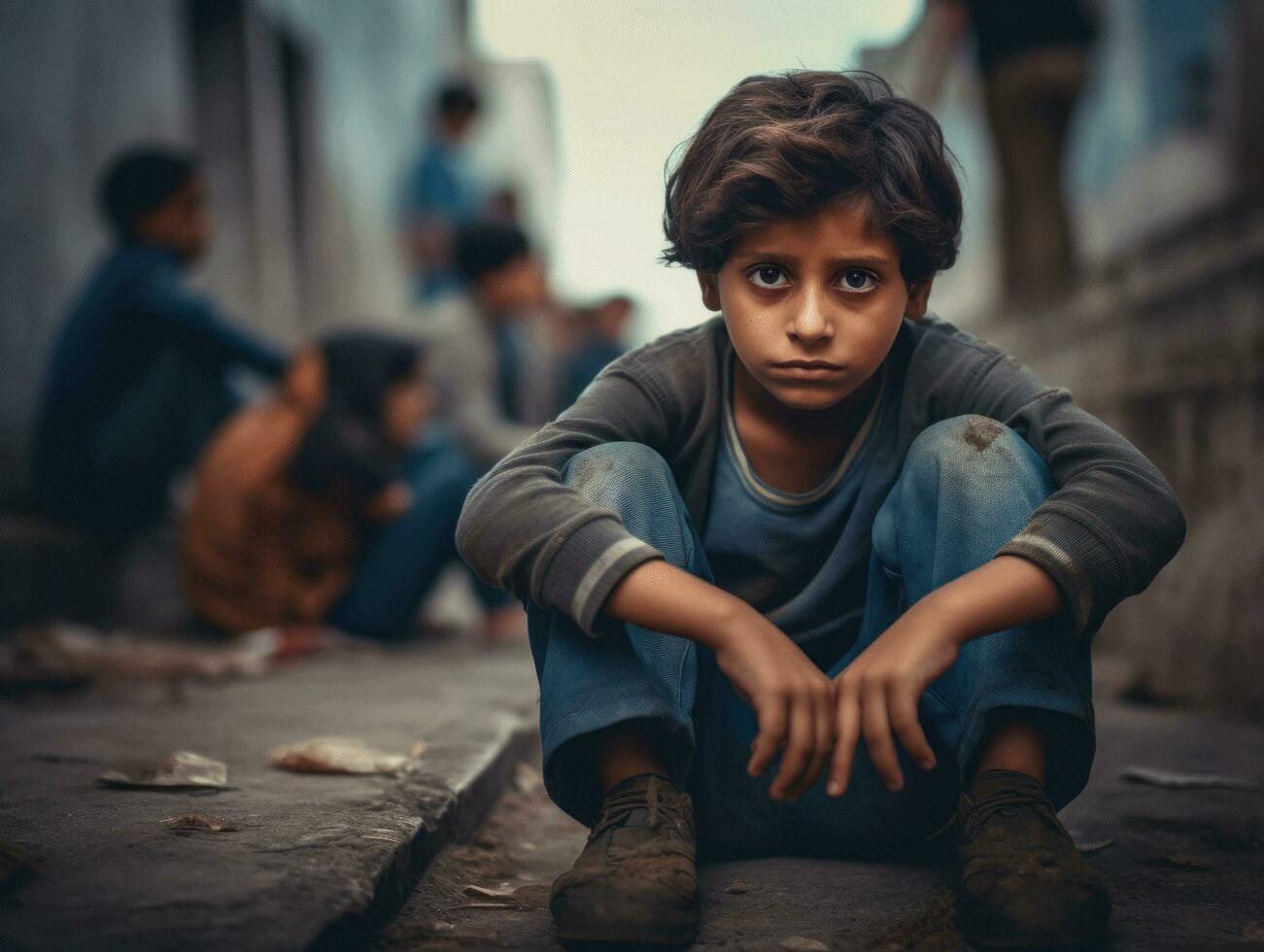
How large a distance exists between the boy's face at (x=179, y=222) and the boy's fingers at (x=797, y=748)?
12.1 ft

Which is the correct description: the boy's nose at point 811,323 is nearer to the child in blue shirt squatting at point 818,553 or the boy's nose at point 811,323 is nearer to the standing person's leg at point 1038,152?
the child in blue shirt squatting at point 818,553

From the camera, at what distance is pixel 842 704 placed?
136 centimetres

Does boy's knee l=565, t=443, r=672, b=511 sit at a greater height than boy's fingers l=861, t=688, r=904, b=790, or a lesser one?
greater

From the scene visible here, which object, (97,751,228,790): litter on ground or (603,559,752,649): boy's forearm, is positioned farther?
(97,751,228,790): litter on ground

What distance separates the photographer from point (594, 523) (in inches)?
57.4

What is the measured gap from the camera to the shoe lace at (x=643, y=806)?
1479 mm

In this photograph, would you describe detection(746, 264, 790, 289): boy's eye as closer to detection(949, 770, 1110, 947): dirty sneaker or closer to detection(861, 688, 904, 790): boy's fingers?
detection(861, 688, 904, 790): boy's fingers

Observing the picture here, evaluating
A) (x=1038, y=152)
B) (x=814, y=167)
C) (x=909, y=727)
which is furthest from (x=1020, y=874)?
(x=1038, y=152)

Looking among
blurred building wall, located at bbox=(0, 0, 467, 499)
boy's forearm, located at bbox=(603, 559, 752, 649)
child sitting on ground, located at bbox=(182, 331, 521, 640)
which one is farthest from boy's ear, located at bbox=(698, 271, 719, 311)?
blurred building wall, located at bbox=(0, 0, 467, 499)

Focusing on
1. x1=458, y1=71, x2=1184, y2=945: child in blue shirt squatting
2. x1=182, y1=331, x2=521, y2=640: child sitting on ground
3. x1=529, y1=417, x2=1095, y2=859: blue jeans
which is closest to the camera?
x1=458, y1=71, x2=1184, y2=945: child in blue shirt squatting

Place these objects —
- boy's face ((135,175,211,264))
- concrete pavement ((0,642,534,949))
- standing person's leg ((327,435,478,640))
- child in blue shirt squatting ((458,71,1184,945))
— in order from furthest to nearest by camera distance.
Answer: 1. boy's face ((135,175,211,264))
2. standing person's leg ((327,435,478,640))
3. child in blue shirt squatting ((458,71,1184,945))
4. concrete pavement ((0,642,534,949))

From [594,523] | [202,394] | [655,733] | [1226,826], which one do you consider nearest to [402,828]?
[655,733]

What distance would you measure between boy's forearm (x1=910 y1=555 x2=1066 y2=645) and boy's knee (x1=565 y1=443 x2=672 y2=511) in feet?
1.20

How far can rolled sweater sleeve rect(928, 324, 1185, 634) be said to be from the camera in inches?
55.6
